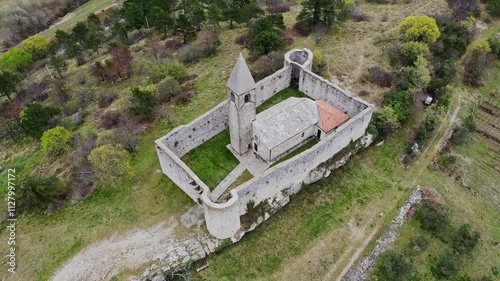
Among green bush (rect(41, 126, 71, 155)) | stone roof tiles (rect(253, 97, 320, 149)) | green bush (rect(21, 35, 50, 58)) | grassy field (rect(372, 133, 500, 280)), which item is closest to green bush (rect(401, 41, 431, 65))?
grassy field (rect(372, 133, 500, 280))

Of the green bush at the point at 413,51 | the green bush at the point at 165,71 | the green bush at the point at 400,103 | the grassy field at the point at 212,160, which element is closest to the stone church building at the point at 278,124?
the grassy field at the point at 212,160

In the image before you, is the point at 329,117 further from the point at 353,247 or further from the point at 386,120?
the point at 353,247

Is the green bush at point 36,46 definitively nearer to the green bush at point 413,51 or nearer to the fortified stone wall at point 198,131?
the fortified stone wall at point 198,131

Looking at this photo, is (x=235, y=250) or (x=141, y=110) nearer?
(x=235, y=250)

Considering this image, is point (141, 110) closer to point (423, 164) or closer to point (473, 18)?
point (423, 164)

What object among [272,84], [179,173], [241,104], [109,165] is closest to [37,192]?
[109,165]

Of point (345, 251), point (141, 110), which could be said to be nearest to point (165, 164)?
point (141, 110)
